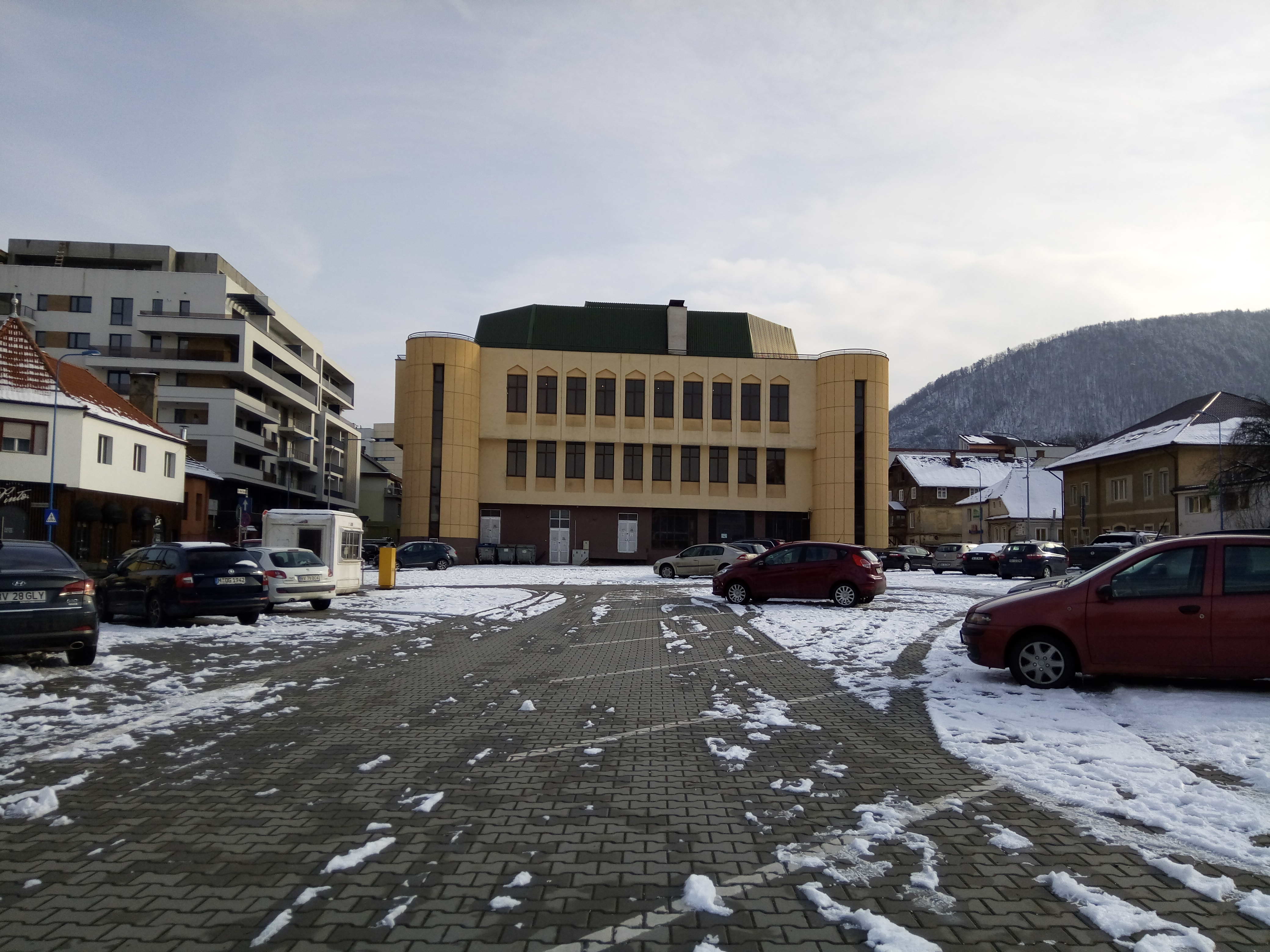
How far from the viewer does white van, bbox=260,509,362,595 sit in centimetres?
2480

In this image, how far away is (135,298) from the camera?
64250 millimetres

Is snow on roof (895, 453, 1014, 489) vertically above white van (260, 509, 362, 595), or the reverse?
snow on roof (895, 453, 1014, 489)

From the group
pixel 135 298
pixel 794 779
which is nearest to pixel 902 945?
pixel 794 779

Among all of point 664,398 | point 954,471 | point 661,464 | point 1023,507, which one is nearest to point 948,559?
point 661,464

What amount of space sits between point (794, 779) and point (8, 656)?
36.1 ft

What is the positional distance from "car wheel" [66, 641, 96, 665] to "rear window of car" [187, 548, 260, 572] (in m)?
5.19

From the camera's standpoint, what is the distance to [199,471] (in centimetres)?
5125

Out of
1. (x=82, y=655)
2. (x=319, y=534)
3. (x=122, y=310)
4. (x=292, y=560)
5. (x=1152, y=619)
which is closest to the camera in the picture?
(x=1152, y=619)

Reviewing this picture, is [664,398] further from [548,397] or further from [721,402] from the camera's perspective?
[548,397]

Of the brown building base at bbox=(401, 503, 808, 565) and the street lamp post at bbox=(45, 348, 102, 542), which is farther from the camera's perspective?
the brown building base at bbox=(401, 503, 808, 565)

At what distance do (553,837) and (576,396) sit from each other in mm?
54349

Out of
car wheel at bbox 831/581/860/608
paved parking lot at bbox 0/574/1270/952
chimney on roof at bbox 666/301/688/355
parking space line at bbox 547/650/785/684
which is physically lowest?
parking space line at bbox 547/650/785/684

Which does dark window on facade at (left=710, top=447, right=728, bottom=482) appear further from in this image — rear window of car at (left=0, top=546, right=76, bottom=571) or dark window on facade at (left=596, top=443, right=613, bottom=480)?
rear window of car at (left=0, top=546, right=76, bottom=571)

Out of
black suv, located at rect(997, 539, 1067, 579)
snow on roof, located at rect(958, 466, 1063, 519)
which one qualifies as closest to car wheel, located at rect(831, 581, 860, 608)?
black suv, located at rect(997, 539, 1067, 579)
